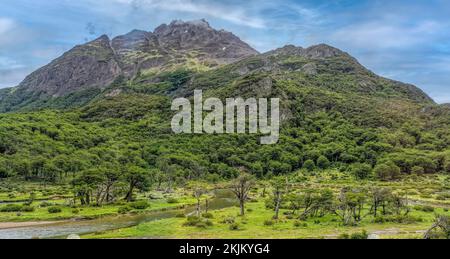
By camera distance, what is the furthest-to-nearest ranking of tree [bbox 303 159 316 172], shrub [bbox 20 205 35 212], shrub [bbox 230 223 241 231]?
tree [bbox 303 159 316 172]
shrub [bbox 20 205 35 212]
shrub [bbox 230 223 241 231]

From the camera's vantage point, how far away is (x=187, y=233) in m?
39.0

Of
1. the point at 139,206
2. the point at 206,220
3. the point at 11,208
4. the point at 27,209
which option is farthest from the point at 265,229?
the point at 11,208

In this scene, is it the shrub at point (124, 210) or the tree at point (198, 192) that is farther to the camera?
the shrub at point (124, 210)

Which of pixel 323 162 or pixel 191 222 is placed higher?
pixel 323 162

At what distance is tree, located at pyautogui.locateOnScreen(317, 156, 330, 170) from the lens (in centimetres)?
13501

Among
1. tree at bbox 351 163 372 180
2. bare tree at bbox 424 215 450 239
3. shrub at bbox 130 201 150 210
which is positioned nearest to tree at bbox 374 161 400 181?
tree at bbox 351 163 372 180

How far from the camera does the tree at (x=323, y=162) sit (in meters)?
135

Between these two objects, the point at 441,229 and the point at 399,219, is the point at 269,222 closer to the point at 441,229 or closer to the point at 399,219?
the point at 399,219

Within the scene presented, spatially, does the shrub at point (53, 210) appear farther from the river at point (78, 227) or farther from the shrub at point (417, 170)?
the shrub at point (417, 170)

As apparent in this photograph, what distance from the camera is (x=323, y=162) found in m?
136

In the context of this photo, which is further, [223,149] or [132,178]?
[223,149]

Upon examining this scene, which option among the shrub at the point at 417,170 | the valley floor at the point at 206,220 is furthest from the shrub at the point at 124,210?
the shrub at the point at 417,170

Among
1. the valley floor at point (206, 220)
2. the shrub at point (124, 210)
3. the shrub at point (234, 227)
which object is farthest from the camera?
the shrub at point (124, 210)

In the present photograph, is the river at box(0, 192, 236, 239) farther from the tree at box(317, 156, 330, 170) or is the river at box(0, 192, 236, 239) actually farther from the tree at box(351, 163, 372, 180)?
Answer: the tree at box(317, 156, 330, 170)
